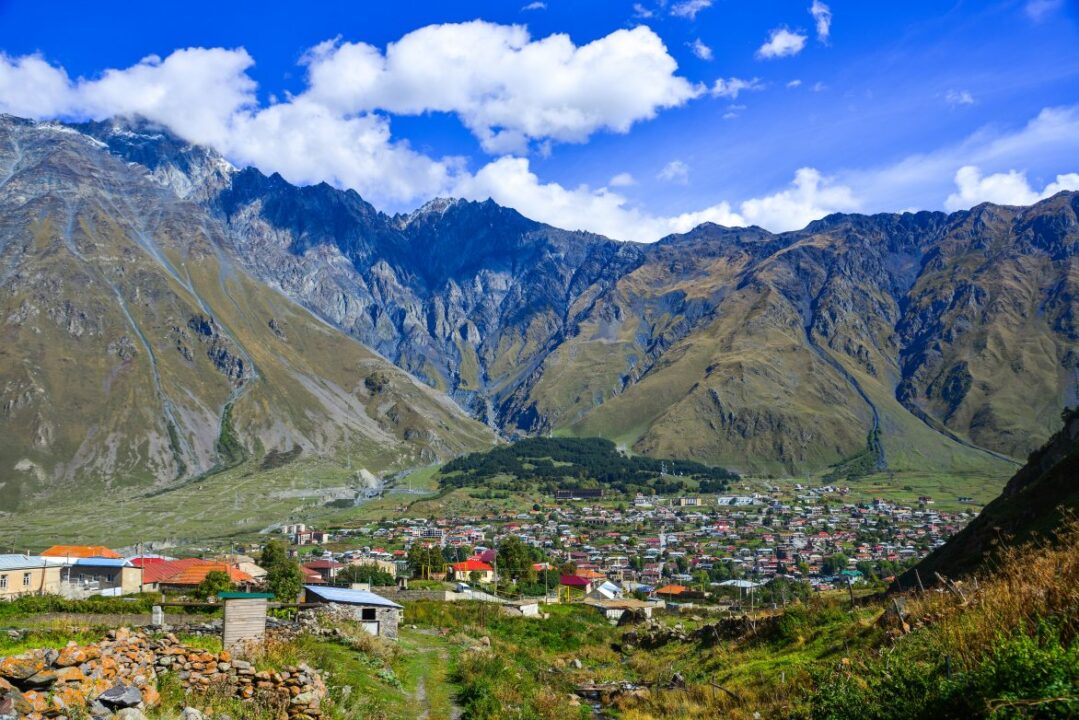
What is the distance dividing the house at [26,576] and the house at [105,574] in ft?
11.6

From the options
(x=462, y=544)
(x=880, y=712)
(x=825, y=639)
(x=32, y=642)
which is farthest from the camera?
(x=462, y=544)

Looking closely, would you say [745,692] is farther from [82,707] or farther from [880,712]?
[82,707]

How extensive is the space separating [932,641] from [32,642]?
18.7 m

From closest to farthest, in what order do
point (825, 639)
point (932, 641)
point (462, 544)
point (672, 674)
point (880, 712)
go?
point (880, 712)
point (932, 641)
point (825, 639)
point (672, 674)
point (462, 544)

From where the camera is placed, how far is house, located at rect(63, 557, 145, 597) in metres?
56.4

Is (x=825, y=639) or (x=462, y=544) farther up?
(x=825, y=639)

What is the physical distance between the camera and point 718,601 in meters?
78.8

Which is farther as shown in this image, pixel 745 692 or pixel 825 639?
pixel 825 639

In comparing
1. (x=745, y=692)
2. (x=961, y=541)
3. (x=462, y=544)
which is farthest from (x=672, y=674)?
(x=462, y=544)

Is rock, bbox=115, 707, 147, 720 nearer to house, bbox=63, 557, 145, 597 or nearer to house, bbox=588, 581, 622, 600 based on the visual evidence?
house, bbox=63, 557, 145, 597

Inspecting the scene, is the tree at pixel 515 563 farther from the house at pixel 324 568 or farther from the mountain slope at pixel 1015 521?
the mountain slope at pixel 1015 521

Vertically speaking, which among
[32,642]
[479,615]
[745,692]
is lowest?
[479,615]

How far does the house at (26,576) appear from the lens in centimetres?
4659

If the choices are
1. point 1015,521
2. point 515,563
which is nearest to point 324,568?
point 515,563
